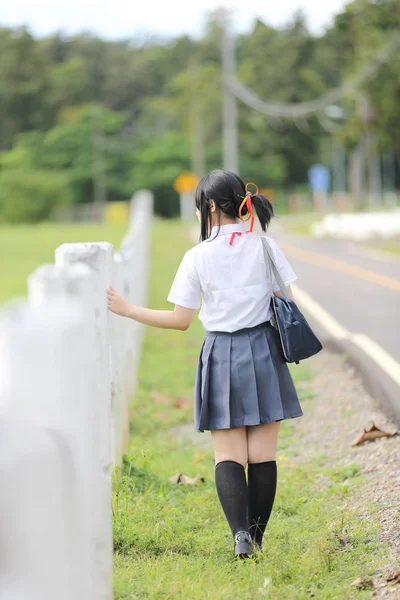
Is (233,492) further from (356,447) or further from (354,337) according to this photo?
(354,337)

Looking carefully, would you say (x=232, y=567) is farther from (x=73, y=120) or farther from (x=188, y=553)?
(x=73, y=120)

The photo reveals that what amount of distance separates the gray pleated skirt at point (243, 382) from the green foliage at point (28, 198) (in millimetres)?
72726

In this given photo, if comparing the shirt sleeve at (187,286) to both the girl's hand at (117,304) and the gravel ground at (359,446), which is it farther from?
the gravel ground at (359,446)

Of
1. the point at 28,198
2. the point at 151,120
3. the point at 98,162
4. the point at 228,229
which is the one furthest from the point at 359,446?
the point at 151,120

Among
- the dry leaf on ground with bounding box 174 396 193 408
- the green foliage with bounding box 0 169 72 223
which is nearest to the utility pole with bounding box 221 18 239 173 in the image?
the green foliage with bounding box 0 169 72 223

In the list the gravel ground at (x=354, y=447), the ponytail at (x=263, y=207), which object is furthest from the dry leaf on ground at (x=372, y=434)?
the ponytail at (x=263, y=207)

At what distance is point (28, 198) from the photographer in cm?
7656

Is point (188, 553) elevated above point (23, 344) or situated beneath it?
situated beneath

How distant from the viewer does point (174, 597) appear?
12.8ft

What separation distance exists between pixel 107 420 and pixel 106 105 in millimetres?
112660

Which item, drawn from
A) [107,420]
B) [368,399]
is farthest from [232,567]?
[368,399]

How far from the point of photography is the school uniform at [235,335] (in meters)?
4.48

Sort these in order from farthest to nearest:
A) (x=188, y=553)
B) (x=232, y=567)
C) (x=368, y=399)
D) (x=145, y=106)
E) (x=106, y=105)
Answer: (x=106, y=105) → (x=145, y=106) → (x=368, y=399) → (x=188, y=553) → (x=232, y=567)

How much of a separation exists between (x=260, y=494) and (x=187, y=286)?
90cm
